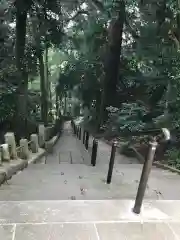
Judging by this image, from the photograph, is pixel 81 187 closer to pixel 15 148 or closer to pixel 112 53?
pixel 15 148

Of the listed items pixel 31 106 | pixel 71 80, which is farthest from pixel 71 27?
pixel 31 106

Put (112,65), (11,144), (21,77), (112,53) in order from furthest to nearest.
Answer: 1. (112,65)
2. (112,53)
3. (21,77)
4. (11,144)

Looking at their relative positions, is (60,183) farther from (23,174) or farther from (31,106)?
(31,106)

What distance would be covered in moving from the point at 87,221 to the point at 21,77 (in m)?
8.79

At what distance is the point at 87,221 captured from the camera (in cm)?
275

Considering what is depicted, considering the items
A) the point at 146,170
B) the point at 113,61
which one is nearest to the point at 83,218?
the point at 146,170

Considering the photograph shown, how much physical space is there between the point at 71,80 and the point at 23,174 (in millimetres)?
15222

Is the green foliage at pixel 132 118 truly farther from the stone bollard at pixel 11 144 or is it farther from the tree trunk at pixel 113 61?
the stone bollard at pixel 11 144

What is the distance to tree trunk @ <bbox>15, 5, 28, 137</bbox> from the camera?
10759 mm

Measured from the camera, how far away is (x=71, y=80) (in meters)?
20.5

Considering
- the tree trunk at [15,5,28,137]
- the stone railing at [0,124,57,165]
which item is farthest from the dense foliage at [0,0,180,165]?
the stone railing at [0,124,57,165]

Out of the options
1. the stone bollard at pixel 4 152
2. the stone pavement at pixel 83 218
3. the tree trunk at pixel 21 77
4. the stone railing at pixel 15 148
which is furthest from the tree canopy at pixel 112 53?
the stone pavement at pixel 83 218

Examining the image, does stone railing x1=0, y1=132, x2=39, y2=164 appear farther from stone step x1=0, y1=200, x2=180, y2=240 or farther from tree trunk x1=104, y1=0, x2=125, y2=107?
tree trunk x1=104, y1=0, x2=125, y2=107

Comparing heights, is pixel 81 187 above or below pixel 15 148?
above
